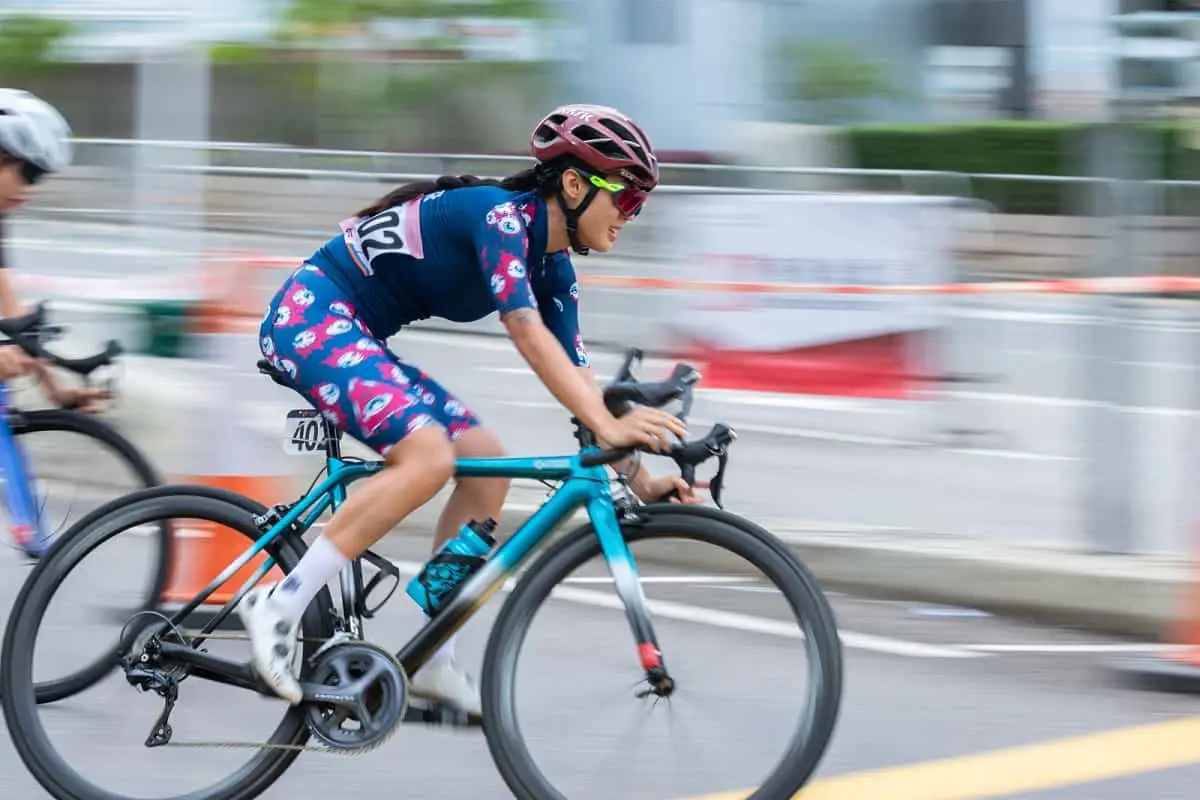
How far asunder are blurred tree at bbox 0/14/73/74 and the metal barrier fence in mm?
12036

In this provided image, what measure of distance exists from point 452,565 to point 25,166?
2225mm

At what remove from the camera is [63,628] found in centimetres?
486

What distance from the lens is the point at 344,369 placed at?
446 centimetres

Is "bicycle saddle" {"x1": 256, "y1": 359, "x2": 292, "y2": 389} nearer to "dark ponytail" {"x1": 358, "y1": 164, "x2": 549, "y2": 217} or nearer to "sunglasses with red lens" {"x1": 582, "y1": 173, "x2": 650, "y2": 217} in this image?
"dark ponytail" {"x1": 358, "y1": 164, "x2": 549, "y2": 217}

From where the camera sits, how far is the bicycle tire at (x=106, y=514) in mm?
4637

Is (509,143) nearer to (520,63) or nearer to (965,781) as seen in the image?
(520,63)

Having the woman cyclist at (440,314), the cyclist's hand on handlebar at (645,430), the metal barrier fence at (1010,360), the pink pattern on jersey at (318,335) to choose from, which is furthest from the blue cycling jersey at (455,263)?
the metal barrier fence at (1010,360)

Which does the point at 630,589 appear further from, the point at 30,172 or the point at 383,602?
the point at 30,172

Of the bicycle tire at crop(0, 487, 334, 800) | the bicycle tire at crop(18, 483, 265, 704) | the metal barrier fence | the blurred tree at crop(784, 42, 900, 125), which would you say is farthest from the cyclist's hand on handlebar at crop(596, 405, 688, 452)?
the blurred tree at crop(784, 42, 900, 125)

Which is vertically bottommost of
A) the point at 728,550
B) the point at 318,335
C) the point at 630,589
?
the point at 630,589

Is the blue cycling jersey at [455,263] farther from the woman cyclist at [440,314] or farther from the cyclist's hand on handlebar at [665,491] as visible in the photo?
the cyclist's hand on handlebar at [665,491]

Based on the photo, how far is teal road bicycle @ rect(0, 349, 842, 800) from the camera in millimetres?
4180

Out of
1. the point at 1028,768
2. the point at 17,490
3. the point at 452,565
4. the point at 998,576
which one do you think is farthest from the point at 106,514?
the point at 998,576

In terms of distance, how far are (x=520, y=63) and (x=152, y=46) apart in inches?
568
